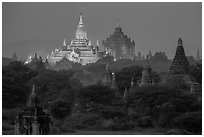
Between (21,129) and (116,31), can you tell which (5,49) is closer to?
(116,31)

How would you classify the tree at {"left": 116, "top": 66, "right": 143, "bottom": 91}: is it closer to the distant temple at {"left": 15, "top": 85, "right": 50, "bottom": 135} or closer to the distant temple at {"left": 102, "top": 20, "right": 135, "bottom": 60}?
the distant temple at {"left": 15, "top": 85, "right": 50, "bottom": 135}

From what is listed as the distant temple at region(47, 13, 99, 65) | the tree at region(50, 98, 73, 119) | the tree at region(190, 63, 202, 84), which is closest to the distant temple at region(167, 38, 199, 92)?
the tree at region(190, 63, 202, 84)

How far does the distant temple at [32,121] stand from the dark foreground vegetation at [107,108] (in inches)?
31.5

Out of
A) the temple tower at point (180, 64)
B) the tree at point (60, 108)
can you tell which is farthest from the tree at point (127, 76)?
the tree at point (60, 108)

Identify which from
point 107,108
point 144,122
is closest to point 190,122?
point 144,122

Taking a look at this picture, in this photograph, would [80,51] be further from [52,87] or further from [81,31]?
[52,87]

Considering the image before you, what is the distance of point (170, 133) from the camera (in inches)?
1009

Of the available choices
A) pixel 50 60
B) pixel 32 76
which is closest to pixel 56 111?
pixel 32 76

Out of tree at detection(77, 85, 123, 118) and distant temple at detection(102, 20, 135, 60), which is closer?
tree at detection(77, 85, 123, 118)

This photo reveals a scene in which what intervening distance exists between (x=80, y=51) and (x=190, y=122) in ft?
127

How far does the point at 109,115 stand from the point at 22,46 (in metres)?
25.6

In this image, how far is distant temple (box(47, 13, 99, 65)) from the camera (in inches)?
2544

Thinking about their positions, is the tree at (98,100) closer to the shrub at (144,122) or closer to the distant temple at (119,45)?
the shrub at (144,122)

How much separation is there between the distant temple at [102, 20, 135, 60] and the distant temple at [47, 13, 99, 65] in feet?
6.57
